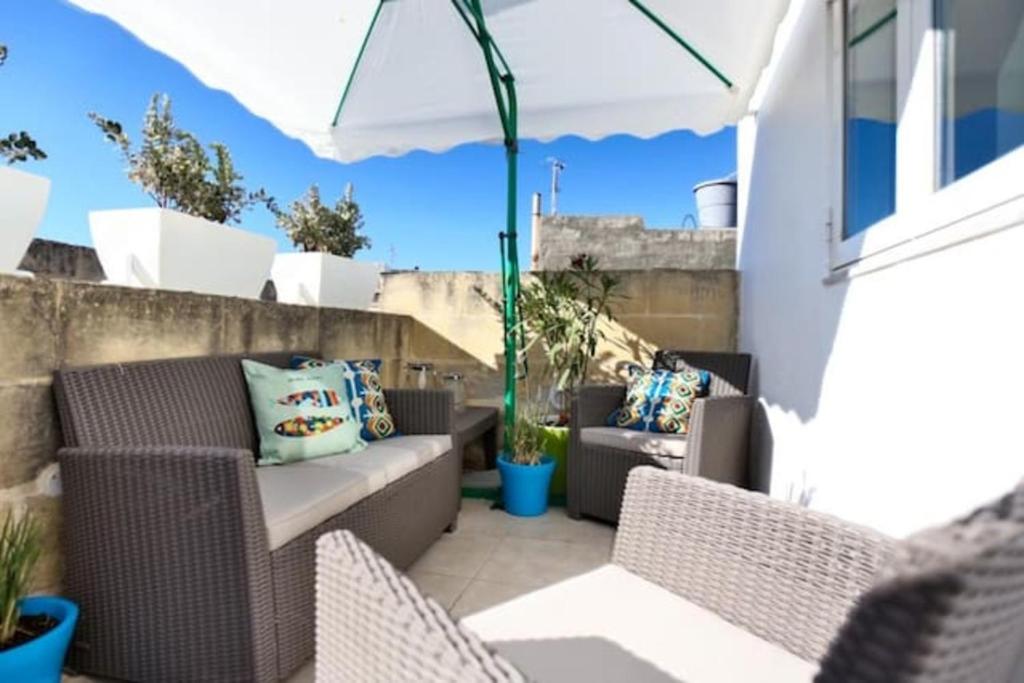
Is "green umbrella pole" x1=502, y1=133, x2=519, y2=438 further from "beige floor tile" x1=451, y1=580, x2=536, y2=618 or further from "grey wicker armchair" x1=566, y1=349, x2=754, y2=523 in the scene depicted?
"beige floor tile" x1=451, y1=580, x2=536, y2=618

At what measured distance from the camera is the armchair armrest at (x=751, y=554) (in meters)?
0.92

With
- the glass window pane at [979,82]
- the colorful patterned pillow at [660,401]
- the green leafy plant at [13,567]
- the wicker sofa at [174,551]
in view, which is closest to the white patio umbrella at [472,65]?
the colorful patterned pillow at [660,401]

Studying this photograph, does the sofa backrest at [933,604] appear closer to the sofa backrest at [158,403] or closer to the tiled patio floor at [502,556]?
the tiled patio floor at [502,556]

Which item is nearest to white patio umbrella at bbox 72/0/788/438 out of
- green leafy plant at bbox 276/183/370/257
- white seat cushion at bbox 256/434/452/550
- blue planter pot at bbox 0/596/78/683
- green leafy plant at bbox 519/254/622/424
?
green leafy plant at bbox 519/254/622/424

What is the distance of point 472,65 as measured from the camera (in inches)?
124

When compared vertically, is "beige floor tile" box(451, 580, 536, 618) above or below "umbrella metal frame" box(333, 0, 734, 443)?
below

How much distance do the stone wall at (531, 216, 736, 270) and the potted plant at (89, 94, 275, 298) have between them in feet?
9.25

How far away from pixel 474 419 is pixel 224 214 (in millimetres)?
2170

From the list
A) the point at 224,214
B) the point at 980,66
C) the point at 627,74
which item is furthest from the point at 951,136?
the point at 224,214

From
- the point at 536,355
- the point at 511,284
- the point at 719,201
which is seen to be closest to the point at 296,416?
the point at 511,284

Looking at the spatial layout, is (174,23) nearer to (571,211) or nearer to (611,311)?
(611,311)

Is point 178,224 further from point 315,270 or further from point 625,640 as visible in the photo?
point 625,640

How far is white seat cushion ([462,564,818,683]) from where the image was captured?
874 mm

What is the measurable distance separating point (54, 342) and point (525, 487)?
224 cm
